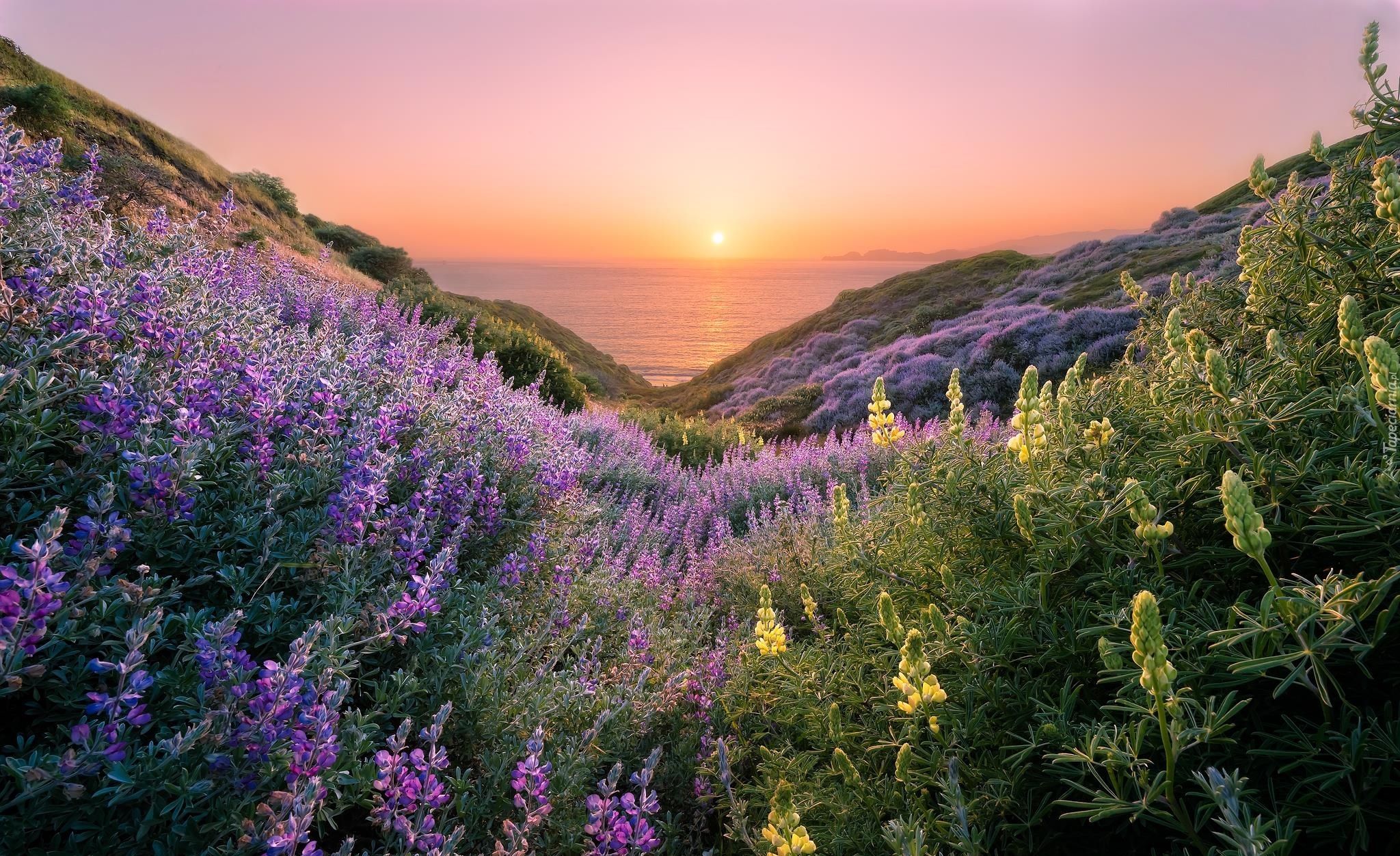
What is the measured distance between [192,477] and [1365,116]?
352 cm

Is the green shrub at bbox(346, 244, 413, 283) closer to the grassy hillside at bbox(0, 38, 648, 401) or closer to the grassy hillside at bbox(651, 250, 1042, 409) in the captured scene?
the grassy hillside at bbox(0, 38, 648, 401)

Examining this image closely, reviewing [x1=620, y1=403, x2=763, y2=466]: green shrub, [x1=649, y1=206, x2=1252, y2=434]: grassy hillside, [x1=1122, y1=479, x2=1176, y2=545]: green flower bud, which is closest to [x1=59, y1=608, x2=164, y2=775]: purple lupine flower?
[x1=1122, y1=479, x2=1176, y2=545]: green flower bud

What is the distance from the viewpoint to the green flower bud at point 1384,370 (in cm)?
113

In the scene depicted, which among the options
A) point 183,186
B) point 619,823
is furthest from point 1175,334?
point 183,186

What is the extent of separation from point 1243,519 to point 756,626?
157 cm

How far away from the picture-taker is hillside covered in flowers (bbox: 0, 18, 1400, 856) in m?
1.34

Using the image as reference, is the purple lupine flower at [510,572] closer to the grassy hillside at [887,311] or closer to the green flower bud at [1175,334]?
the green flower bud at [1175,334]

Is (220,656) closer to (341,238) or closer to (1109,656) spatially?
→ (1109,656)

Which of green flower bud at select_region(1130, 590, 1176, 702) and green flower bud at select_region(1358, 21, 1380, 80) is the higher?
green flower bud at select_region(1358, 21, 1380, 80)

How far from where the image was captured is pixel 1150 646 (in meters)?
1.09

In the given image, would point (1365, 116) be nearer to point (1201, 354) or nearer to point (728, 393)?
point (1201, 354)

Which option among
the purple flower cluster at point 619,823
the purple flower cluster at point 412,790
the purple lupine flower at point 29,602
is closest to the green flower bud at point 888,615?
the purple flower cluster at point 619,823

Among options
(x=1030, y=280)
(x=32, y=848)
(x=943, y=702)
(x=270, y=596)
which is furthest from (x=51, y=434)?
(x=1030, y=280)

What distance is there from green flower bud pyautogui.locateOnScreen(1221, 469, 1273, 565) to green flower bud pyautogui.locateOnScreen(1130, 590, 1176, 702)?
19 centimetres
